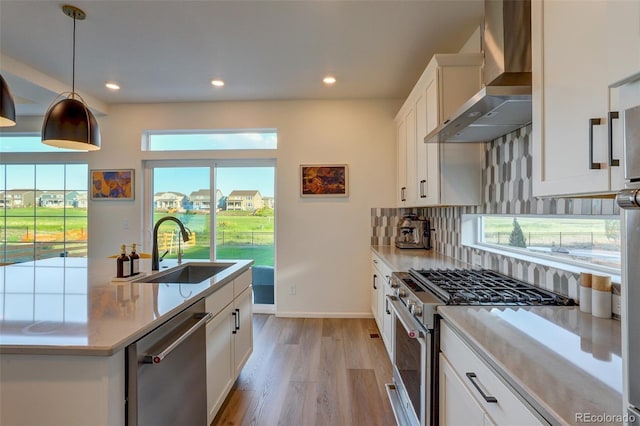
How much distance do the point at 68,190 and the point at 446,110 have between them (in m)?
4.91

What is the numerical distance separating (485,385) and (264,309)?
3.37m

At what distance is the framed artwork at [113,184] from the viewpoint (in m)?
4.00

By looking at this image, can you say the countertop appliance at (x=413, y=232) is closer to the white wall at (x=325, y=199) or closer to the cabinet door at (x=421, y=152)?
the white wall at (x=325, y=199)

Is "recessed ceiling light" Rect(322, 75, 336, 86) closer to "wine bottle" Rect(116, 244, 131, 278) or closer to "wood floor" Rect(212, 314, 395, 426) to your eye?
"wine bottle" Rect(116, 244, 131, 278)

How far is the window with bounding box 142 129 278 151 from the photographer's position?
3973mm

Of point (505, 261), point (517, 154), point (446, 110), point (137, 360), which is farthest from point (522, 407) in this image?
point (446, 110)

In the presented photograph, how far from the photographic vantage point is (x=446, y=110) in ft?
7.18

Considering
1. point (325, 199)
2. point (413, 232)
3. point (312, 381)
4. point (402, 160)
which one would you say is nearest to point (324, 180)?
point (325, 199)

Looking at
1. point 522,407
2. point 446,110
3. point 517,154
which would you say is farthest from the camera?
point 446,110

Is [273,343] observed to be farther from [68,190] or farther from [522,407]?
[68,190]

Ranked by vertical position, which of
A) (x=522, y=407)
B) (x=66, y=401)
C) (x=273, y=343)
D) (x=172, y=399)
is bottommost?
(x=273, y=343)

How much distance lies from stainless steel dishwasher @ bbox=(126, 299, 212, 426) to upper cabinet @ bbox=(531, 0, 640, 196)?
153cm

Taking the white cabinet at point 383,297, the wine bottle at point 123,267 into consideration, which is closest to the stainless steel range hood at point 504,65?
the white cabinet at point 383,297

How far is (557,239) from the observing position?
5.67 feet
